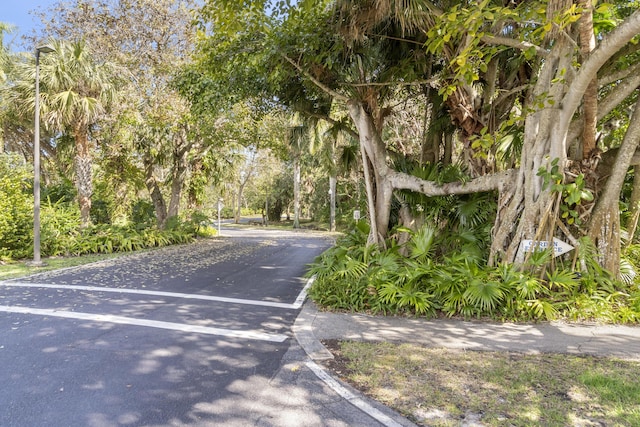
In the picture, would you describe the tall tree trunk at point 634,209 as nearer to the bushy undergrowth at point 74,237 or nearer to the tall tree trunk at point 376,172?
the tall tree trunk at point 376,172

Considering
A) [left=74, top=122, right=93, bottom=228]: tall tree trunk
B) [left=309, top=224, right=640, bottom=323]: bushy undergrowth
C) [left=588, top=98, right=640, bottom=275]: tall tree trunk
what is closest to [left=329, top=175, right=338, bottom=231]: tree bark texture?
[left=74, top=122, right=93, bottom=228]: tall tree trunk

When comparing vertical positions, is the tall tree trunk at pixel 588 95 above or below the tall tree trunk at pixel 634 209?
above

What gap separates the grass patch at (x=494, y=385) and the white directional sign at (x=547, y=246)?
83.1 inches

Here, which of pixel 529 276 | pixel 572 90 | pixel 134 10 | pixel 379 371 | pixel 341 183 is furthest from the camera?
pixel 341 183

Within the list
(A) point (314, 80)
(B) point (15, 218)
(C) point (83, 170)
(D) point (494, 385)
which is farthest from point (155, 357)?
(C) point (83, 170)

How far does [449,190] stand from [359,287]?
2.65 meters

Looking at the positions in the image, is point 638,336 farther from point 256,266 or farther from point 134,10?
point 134,10

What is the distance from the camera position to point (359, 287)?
21.8 ft

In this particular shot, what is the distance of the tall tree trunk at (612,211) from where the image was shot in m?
6.19

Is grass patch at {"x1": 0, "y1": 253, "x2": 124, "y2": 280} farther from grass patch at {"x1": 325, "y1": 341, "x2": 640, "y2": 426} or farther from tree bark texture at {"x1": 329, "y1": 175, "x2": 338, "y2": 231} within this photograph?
tree bark texture at {"x1": 329, "y1": 175, "x2": 338, "y2": 231}

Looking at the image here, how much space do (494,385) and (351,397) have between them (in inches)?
54.0

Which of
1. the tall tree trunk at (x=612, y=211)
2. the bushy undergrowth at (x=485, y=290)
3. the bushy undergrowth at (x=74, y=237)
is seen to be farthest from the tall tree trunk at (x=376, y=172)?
the bushy undergrowth at (x=74, y=237)

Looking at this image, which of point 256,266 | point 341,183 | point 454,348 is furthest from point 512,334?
point 341,183

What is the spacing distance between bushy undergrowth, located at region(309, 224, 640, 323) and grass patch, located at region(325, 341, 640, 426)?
1.47 metres
